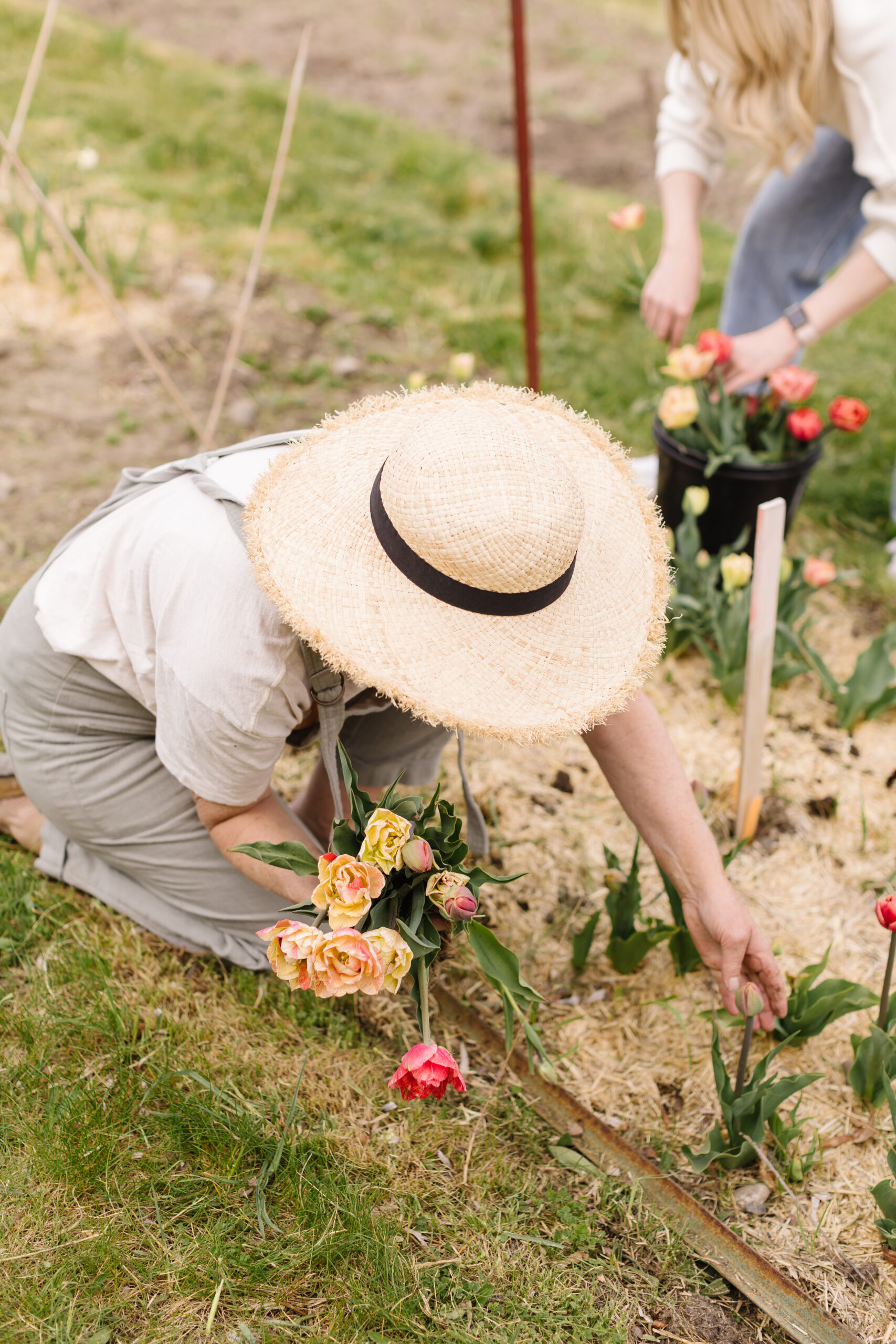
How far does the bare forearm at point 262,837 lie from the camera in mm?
1492

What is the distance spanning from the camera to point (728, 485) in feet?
8.62

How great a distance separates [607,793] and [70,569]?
4.18 feet

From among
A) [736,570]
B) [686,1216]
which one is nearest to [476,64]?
[736,570]

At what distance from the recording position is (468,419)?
1.24 meters

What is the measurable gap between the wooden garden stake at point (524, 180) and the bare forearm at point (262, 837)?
1.68 m

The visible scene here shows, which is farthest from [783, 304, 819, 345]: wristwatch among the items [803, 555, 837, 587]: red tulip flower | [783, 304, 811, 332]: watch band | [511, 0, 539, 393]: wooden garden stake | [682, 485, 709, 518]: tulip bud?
[511, 0, 539, 393]: wooden garden stake

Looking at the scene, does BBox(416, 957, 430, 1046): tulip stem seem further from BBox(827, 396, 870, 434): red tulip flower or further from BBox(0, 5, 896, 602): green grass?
BBox(0, 5, 896, 602): green grass

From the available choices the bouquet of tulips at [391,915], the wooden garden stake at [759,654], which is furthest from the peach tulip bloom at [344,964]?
the wooden garden stake at [759,654]

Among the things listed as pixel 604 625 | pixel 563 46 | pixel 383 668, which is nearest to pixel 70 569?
pixel 383 668

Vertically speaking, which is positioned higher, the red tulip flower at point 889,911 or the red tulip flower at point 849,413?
the red tulip flower at point 849,413

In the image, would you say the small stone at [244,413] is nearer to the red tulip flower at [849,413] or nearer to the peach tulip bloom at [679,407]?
the peach tulip bloom at [679,407]

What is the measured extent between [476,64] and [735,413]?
5163 millimetres

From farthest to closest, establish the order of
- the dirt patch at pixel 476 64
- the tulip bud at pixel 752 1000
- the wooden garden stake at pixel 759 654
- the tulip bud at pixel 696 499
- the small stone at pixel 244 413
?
the dirt patch at pixel 476 64 < the small stone at pixel 244 413 < the tulip bud at pixel 696 499 < the wooden garden stake at pixel 759 654 < the tulip bud at pixel 752 1000

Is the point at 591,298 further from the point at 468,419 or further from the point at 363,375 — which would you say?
the point at 468,419
